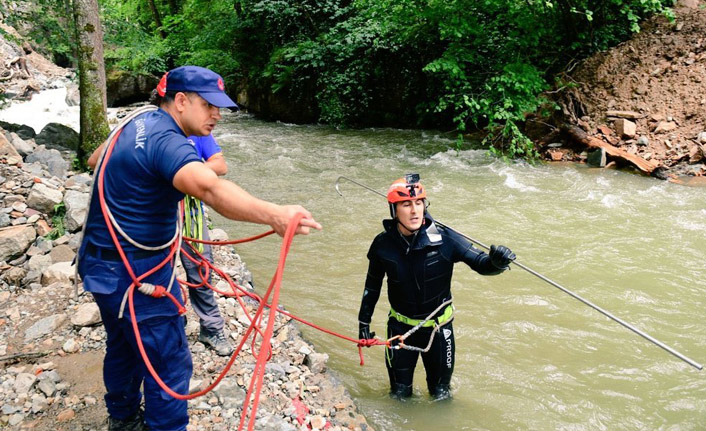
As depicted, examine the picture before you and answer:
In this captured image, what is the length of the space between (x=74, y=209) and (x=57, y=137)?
454 cm

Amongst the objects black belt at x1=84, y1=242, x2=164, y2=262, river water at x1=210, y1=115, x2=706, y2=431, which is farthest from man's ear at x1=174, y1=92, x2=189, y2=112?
river water at x1=210, y1=115, x2=706, y2=431

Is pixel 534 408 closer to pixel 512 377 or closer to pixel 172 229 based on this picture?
pixel 512 377

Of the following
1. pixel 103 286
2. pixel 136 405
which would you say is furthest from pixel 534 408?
pixel 103 286

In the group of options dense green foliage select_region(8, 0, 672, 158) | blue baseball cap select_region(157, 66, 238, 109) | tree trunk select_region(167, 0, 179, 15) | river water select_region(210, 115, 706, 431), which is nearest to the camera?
blue baseball cap select_region(157, 66, 238, 109)

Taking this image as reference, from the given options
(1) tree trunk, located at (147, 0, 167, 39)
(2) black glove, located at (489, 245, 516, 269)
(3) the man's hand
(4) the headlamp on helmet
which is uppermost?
(1) tree trunk, located at (147, 0, 167, 39)

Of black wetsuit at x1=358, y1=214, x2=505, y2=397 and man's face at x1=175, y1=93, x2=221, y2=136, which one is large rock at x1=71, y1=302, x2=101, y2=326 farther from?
man's face at x1=175, y1=93, x2=221, y2=136

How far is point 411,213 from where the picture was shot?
Answer: 3.38 meters

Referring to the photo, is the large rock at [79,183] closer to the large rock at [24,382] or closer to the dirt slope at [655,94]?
the large rock at [24,382]

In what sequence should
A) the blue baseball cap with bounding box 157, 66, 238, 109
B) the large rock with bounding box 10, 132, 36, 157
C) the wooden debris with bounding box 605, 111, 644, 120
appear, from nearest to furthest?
the blue baseball cap with bounding box 157, 66, 238, 109
the large rock with bounding box 10, 132, 36, 157
the wooden debris with bounding box 605, 111, 644, 120

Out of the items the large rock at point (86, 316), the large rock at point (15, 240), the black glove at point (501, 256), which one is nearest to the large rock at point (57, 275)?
the large rock at point (15, 240)

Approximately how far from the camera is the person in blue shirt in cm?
374

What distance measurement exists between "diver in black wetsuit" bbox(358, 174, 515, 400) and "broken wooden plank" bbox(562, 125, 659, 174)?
25.0ft

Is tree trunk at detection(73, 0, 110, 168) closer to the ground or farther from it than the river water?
farther from it

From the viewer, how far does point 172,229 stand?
2533 mm
